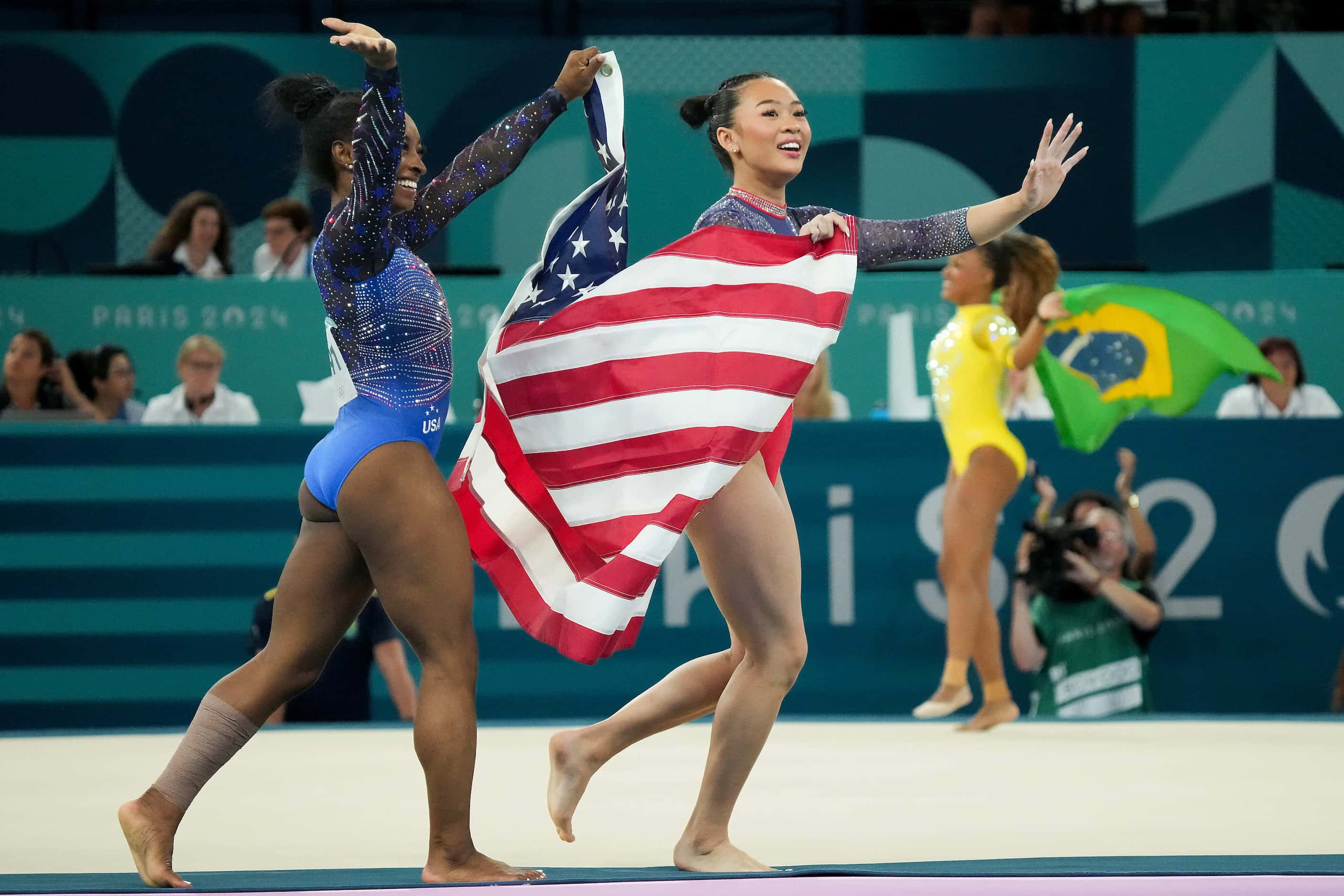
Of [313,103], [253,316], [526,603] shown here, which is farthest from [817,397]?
[313,103]

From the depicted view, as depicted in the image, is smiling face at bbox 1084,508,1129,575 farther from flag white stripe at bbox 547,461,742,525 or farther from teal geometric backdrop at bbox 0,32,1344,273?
flag white stripe at bbox 547,461,742,525

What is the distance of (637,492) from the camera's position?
3.17 metres

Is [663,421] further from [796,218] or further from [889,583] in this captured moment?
Result: [889,583]

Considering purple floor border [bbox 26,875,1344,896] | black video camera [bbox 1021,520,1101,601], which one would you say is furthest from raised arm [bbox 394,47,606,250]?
black video camera [bbox 1021,520,1101,601]

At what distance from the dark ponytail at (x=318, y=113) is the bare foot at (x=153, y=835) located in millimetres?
1231

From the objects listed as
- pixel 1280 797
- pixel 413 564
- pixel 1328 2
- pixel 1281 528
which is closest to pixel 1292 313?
pixel 1281 528

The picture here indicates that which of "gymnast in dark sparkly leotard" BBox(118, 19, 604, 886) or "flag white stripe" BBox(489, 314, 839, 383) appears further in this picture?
"flag white stripe" BBox(489, 314, 839, 383)

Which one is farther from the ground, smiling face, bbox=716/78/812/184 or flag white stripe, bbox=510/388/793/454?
smiling face, bbox=716/78/812/184

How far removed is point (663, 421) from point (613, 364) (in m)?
0.18

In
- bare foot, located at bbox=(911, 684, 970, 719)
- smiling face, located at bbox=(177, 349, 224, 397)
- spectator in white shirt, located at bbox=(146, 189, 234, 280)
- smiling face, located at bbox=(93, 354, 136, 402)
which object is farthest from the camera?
spectator in white shirt, located at bbox=(146, 189, 234, 280)

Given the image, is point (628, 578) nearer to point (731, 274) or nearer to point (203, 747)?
point (731, 274)

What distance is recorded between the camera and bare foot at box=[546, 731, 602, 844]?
330 centimetres

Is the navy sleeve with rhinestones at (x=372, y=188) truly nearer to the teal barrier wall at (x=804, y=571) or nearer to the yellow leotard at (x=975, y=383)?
the yellow leotard at (x=975, y=383)

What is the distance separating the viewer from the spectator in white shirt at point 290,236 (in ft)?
26.1
